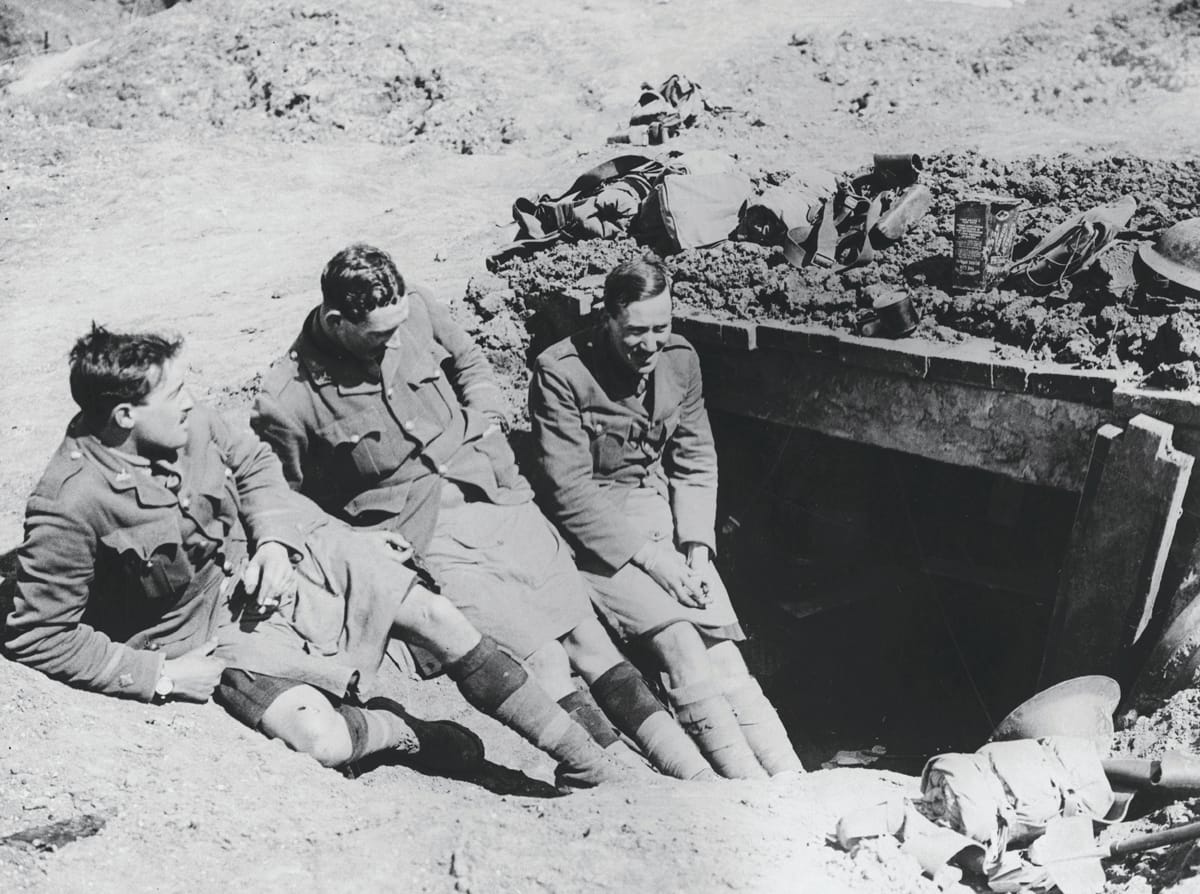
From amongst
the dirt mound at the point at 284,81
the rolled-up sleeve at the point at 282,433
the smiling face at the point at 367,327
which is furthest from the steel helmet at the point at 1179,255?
the dirt mound at the point at 284,81

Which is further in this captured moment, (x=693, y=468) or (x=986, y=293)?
(x=986, y=293)

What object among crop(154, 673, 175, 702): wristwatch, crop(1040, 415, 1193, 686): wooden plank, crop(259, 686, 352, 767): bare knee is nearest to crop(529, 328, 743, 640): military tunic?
crop(259, 686, 352, 767): bare knee

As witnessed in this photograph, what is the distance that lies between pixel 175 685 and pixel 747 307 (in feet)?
9.40

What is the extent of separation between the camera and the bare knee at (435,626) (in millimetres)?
3375

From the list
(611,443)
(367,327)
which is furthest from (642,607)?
(367,327)

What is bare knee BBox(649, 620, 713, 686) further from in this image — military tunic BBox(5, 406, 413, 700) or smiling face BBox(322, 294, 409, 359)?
smiling face BBox(322, 294, 409, 359)

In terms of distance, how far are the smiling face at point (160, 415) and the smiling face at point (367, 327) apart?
626mm

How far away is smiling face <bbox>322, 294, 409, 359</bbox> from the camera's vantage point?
11.2 feet

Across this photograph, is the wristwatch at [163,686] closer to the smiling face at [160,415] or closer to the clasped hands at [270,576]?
the clasped hands at [270,576]

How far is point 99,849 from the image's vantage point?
8.23ft

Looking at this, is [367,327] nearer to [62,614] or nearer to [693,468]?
[62,614]

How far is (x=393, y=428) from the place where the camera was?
367 cm

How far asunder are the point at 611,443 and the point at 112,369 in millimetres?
1846

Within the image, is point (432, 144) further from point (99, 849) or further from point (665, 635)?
point (99, 849)
